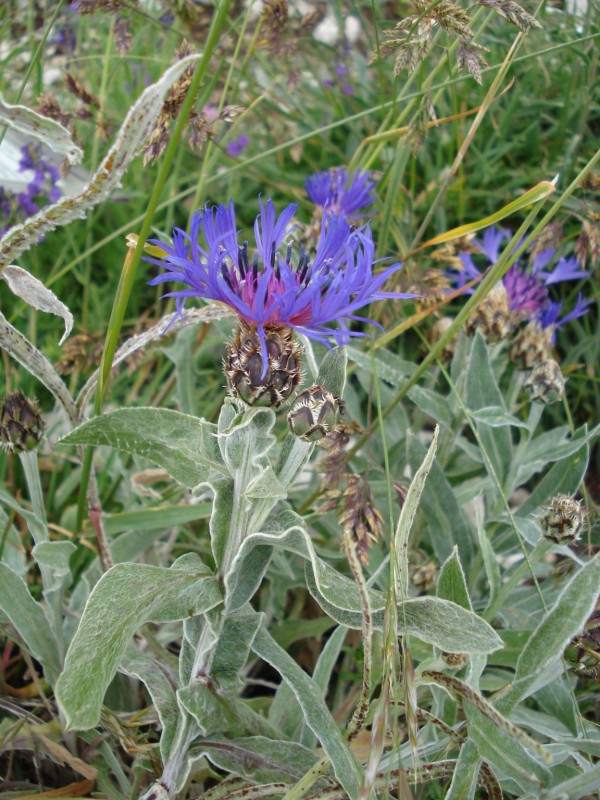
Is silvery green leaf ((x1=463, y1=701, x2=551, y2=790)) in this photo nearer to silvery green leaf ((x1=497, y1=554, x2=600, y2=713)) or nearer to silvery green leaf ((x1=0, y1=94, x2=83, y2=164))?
silvery green leaf ((x1=497, y1=554, x2=600, y2=713))

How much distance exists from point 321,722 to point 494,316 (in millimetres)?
Answer: 1041

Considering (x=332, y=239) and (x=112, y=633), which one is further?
(x=332, y=239)

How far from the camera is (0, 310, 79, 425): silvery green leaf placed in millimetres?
1319

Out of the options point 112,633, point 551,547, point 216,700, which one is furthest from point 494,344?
point 112,633

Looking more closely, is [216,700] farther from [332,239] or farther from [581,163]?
[581,163]

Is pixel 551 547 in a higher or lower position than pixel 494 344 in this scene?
lower

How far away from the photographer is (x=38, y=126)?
3.70ft

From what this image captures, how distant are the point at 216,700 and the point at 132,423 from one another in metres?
0.49

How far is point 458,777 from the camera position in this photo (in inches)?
49.9

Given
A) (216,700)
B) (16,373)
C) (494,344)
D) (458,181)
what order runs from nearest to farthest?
(216,700), (494,344), (16,373), (458,181)

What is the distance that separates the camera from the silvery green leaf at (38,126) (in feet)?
3.60

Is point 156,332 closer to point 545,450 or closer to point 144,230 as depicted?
point 144,230

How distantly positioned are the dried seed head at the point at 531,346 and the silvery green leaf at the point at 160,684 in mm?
1075

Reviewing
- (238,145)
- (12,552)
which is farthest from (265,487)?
(238,145)
